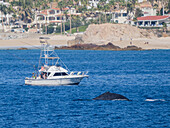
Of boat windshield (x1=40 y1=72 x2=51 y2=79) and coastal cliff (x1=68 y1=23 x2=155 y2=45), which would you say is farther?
coastal cliff (x1=68 y1=23 x2=155 y2=45)

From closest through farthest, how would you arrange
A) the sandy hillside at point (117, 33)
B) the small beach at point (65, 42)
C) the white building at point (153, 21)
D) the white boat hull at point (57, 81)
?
the white boat hull at point (57, 81) → the small beach at point (65, 42) → the sandy hillside at point (117, 33) → the white building at point (153, 21)

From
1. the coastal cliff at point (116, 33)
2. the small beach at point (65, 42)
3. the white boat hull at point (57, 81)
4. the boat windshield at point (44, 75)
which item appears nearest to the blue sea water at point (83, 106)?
the white boat hull at point (57, 81)

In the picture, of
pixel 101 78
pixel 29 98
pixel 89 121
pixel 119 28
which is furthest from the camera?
pixel 119 28

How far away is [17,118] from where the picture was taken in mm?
38375

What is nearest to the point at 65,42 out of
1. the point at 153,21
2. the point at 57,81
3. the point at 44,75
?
the point at 153,21

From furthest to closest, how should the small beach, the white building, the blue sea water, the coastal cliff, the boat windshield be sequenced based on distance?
1. the white building
2. the coastal cliff
3. the small beach
4. the boat windshield
5. the blue sea water

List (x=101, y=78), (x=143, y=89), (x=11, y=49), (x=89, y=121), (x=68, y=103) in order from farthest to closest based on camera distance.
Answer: (x=11, y=49), (x=101, y=78), (x=143, y=89), (x=68, y=103), (x=89, y=121)

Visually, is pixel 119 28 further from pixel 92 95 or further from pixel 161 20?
pixel 92 95

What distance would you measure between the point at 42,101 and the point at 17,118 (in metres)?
8.82

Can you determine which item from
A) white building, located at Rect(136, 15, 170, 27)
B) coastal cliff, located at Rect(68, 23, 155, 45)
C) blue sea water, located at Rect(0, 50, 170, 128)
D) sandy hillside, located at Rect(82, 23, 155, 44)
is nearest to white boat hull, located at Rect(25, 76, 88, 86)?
blue sea water, located at Rect(0, 50, 170, 128)

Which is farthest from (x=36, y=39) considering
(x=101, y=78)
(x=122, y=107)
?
(x=122, y=107)

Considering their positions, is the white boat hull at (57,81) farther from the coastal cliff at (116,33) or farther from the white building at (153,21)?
the white building at (153,21)

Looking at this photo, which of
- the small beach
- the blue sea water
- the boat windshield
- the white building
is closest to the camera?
the blue sea water

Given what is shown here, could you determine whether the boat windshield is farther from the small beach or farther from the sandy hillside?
the sandy hillside
